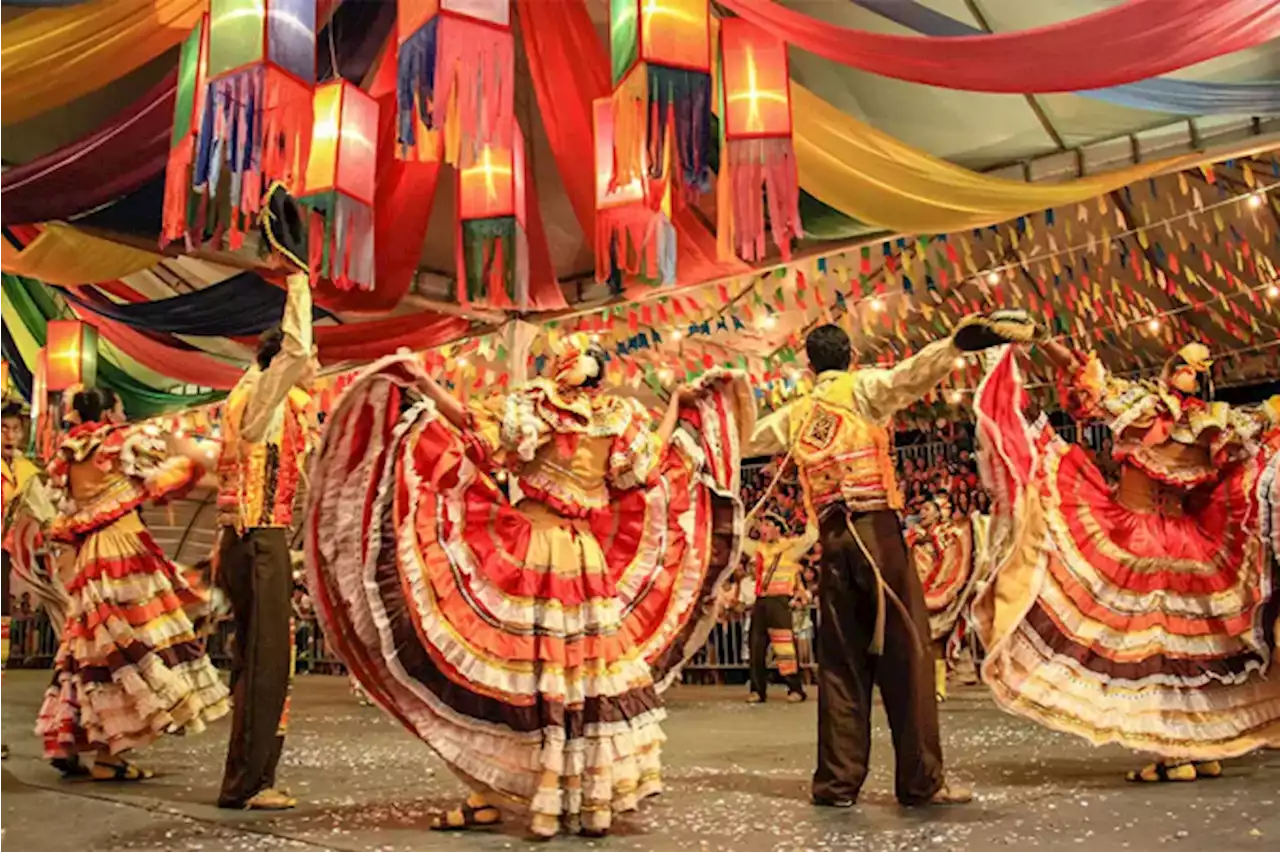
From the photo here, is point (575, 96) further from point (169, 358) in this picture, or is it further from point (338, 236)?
point (169, 358)

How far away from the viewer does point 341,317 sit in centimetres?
857

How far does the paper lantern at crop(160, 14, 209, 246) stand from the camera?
15.7 ft

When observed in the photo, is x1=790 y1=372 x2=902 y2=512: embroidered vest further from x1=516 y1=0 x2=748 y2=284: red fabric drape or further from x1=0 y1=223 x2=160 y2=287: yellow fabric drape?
x1=0 y1=223 x2=160 y2=287: yellow fabric drape

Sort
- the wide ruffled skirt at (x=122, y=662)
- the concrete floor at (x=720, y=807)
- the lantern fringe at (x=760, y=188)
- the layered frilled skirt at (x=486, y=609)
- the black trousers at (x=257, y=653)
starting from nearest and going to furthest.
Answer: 1. the concrete floor at (x=720, y=807)
2. the layered frilled skirt at (x=486, y=609)
3. the black trousers at (x=257, y=653)
4. the wide ruffled skirt at (x=122, y=662)
5. the lantern fringe at (x=760, y=188)

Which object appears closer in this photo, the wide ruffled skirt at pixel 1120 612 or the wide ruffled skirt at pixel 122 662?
Answer: the wide ruffled skirt at pixel 1120 612

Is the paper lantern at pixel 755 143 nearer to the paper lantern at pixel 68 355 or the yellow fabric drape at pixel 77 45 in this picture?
the yellow fabric drape at pixel 77 45

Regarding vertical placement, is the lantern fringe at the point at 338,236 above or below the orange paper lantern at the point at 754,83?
below

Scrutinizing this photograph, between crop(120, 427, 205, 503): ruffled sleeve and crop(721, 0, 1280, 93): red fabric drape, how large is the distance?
2710mm

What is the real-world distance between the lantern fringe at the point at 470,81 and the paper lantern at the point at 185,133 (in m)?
0.99

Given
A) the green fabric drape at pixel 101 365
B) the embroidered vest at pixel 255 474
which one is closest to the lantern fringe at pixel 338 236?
the embroidered vest at pixel 255 474

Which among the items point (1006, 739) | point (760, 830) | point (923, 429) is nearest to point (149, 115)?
point (760, 830)

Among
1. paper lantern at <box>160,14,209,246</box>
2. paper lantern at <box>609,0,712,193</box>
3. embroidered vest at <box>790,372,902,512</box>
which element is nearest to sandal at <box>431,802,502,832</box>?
embroidered vest at <box>790,372,902,512</box>

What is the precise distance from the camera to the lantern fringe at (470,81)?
445cm

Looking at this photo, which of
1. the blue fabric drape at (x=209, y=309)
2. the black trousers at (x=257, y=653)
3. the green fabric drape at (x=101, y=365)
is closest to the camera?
the black trousers at (x=257, y=653)
